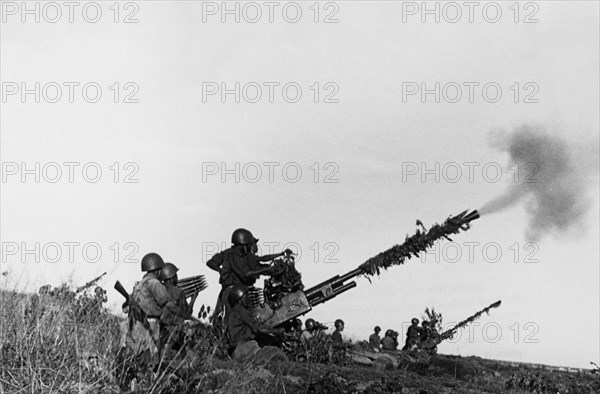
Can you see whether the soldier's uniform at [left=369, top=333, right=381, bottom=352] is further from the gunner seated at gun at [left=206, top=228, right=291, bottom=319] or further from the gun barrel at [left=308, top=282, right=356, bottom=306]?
the gunner seated at gun at [left=206, top=228, right=291, bottom=319]

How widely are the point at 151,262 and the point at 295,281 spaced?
5472 millimetres

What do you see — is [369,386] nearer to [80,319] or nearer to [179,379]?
[179,379]

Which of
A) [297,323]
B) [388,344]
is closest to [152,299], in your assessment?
[297,323]

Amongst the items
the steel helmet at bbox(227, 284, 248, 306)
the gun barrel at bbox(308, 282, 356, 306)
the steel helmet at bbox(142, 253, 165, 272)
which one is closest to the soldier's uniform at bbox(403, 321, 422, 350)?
the gun barrel at bbox(308, 282, 356, 306)

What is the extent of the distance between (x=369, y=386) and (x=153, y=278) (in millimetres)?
3480

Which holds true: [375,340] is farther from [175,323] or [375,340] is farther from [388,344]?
[175,323]

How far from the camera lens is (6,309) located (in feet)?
45.4

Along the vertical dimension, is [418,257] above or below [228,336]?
above

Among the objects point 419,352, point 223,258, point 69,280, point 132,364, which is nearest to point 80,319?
point 69,280

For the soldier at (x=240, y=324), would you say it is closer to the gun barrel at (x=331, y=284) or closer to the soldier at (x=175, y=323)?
the gun barrel at (x=331, y=284)

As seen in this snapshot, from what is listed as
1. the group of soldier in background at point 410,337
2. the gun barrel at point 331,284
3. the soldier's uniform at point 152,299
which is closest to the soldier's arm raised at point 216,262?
the gun barrel at point 331,284

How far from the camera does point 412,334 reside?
25.3 metres

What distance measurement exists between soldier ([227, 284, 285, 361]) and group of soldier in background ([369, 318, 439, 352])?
8234mm

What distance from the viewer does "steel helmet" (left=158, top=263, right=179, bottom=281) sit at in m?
13.3
